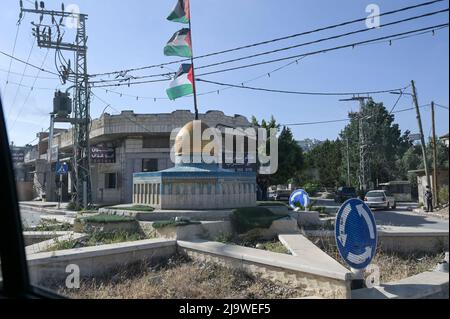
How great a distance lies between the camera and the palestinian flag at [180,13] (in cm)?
1551

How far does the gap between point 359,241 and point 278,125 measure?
3244cm

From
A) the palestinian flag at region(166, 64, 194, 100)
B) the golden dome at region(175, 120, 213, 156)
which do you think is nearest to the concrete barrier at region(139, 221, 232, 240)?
the golden dome at region(175, 120, 213, 156)

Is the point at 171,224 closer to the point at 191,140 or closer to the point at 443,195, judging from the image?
the point at 191,140

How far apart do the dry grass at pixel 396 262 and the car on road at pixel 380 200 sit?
19060 millimetres

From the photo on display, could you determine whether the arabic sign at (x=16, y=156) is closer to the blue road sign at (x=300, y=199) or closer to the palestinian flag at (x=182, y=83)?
the palestinian flag at (x=182, y=83)

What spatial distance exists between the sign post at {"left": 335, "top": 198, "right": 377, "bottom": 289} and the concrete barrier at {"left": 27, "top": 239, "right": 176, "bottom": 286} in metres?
4.49

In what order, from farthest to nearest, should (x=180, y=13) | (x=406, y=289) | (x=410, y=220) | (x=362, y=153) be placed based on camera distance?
(x=362, y=153) → (x=410, y=220) → (x=180, y=13) → (x=406, y=289)

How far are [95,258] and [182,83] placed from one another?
8568 millimetres

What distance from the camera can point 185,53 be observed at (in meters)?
15.2

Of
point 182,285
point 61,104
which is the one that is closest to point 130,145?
point 61,104

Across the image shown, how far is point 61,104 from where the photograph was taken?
2220cm

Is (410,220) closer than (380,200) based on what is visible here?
Yes
